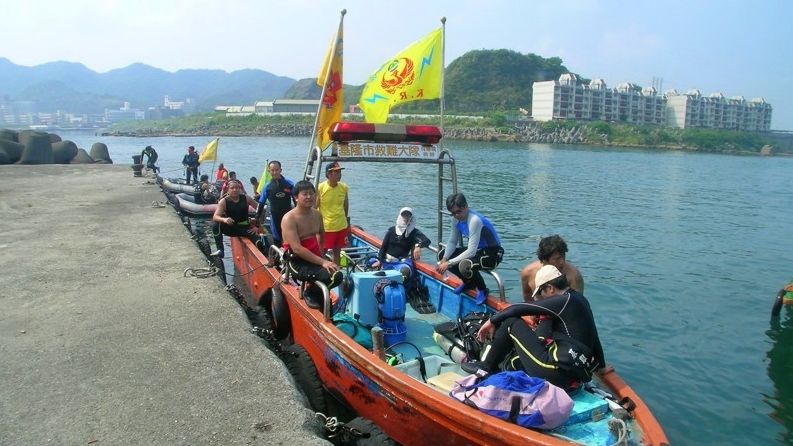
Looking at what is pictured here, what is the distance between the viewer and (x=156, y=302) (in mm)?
6820

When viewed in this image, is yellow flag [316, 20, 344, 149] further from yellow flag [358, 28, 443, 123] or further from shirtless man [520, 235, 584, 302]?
shirtless man [520, 235, 584, 302]

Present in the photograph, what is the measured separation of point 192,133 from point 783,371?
125 meters

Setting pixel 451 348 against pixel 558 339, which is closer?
pixel 558 339

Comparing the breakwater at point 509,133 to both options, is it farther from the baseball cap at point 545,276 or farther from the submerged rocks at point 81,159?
the baseball cap at point 545,276

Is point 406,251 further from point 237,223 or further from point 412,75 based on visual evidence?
point 237,223

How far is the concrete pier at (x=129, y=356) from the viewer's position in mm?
4242

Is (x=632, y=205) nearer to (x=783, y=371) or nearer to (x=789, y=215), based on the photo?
(x=789, y=215)

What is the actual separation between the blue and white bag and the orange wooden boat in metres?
0.09

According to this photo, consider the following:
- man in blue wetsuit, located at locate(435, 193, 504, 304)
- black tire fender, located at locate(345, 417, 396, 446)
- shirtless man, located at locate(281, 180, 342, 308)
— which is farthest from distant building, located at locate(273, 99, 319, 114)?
black tire fender, located at locate(345, 417, 396, 446)

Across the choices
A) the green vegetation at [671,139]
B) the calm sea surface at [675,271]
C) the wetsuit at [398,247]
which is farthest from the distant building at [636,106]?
the wetsuit at [398,247]

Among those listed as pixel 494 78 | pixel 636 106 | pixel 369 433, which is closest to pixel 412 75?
pixel 369 433

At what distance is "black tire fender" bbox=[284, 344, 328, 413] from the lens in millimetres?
5598

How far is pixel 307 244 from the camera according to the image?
6.61 meters

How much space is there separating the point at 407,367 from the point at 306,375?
1285 mm
